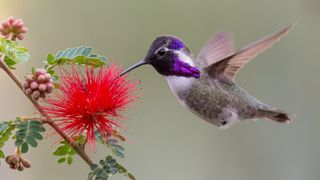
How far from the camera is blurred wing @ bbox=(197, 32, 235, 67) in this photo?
2676 mm

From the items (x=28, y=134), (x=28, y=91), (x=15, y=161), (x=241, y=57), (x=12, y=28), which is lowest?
(x=15, y=161)

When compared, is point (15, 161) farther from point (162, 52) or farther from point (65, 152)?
point (162, 52)

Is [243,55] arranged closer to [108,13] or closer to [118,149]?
[118,149]

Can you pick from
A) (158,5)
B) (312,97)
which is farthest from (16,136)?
(312,97)

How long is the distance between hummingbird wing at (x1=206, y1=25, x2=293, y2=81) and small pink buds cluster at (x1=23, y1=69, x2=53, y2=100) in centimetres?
74

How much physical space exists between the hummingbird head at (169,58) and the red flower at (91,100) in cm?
19

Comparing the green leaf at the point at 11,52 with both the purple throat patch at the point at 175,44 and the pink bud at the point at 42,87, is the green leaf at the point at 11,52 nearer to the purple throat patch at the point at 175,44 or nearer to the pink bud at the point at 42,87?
the pink bud at the point at 42,87

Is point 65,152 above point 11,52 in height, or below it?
below

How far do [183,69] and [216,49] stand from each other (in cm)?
42

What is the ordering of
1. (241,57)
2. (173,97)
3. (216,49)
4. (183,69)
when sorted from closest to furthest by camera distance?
(183,69), (241,57), (216,49), (173,97)

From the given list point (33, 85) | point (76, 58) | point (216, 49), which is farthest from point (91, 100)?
point (216, 49)

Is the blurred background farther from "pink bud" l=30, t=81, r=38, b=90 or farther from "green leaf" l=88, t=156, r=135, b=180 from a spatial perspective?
"pink bud" l=30, t=81, r=38, b=90

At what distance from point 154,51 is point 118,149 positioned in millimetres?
404

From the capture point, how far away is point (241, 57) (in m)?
2.43
